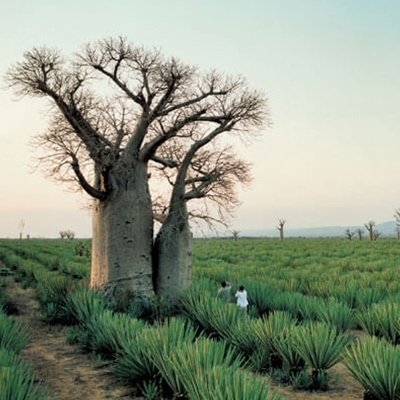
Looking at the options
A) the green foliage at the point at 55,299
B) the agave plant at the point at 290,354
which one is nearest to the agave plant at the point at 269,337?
the agave plant at the point at 290,354

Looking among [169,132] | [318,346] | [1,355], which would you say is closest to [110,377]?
[1,355]

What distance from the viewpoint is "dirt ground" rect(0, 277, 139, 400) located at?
5.06m

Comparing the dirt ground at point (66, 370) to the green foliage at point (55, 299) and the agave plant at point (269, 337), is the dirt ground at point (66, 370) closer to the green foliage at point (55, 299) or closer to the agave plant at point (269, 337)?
the green foliage at point (55, 299)

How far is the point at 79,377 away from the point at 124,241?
12.5 feet

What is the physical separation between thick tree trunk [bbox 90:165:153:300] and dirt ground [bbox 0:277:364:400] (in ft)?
5.09

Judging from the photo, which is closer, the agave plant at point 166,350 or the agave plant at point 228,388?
the agave plant at point 228,388

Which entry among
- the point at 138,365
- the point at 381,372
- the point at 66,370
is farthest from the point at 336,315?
the point at 66,370

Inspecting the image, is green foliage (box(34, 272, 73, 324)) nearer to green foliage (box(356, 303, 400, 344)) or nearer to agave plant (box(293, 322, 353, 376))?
agave plant (box(293, 322, 353, 376))

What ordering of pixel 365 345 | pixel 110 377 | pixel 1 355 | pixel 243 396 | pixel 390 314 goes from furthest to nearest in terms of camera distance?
1. pixel 390 314
2. pixel 110 377
3. pixel 365 345
4. pixel 1 355
5. pixel 243 396

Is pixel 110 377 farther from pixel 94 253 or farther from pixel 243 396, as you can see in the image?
pixel 94 253

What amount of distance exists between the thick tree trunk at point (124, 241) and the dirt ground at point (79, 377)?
155 cm

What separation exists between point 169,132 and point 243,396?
7.02m

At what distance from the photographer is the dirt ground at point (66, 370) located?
506 centimetres

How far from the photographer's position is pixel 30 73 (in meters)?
9.05
